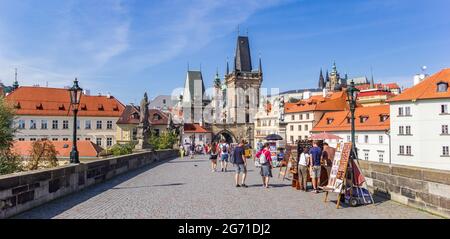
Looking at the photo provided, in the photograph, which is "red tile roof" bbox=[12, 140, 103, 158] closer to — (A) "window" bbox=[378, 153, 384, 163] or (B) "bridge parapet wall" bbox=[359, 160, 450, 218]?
(A) "window" bbox=[378, 153, 384, 163]

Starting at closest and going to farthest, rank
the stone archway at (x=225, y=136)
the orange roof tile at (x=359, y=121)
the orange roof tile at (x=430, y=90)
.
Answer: the orange roof tile at (x=430, y=90) → the orange roof tile at (x=359, y=121) → the stone archway at (x=225, y=136)

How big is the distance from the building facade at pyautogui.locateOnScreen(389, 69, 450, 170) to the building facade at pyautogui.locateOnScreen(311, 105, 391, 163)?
2.27 meters

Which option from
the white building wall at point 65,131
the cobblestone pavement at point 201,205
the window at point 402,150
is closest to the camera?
the cobblestone pavement at point 201,205

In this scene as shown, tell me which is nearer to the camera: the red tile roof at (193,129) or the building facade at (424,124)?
the building facade at (424,124)

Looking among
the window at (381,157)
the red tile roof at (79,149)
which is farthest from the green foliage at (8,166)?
the window at (381,157)

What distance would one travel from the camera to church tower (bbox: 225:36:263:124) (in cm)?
10644

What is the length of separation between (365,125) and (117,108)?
42.1 m

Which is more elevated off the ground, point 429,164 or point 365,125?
point 365,125

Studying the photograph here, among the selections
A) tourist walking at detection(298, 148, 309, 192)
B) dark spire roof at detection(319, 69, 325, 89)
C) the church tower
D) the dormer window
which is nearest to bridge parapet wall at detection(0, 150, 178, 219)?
tourist walking at detection(298, 148, 309, 192)

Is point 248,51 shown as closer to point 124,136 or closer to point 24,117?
point 124,136

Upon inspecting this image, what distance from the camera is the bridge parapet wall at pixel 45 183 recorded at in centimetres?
768

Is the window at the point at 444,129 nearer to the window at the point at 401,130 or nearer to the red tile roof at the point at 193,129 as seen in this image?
the window at the point at 401,130
